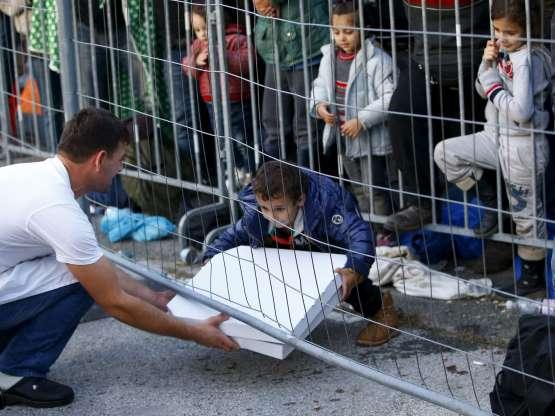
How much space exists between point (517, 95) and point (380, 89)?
891mm

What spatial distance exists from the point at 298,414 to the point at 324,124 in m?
1.72

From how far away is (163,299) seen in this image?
15.8 feet

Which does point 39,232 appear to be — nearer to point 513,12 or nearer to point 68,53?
point 68,53

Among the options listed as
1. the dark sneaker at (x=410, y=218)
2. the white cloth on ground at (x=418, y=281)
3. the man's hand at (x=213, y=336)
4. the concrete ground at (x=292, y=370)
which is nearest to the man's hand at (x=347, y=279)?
the concrete ground at (x=292, y=370)

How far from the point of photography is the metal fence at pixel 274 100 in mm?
5012

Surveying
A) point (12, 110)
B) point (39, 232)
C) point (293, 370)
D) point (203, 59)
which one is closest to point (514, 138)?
point (293, 370)

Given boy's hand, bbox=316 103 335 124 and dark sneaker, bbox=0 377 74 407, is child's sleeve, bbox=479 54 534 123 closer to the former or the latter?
boy's hand, bbox=316 103 335 124

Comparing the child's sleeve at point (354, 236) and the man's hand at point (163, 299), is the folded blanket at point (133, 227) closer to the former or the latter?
the man's hand at point (163, 299)

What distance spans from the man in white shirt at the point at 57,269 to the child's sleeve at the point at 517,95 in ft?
4.51

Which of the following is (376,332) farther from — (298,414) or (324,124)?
(324,124)

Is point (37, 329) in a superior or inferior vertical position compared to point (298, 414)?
superior

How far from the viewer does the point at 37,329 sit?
4.53 metres

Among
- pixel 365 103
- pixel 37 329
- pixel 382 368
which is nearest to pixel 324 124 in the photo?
pixel 365 103

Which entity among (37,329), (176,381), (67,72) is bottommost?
(176,381)
